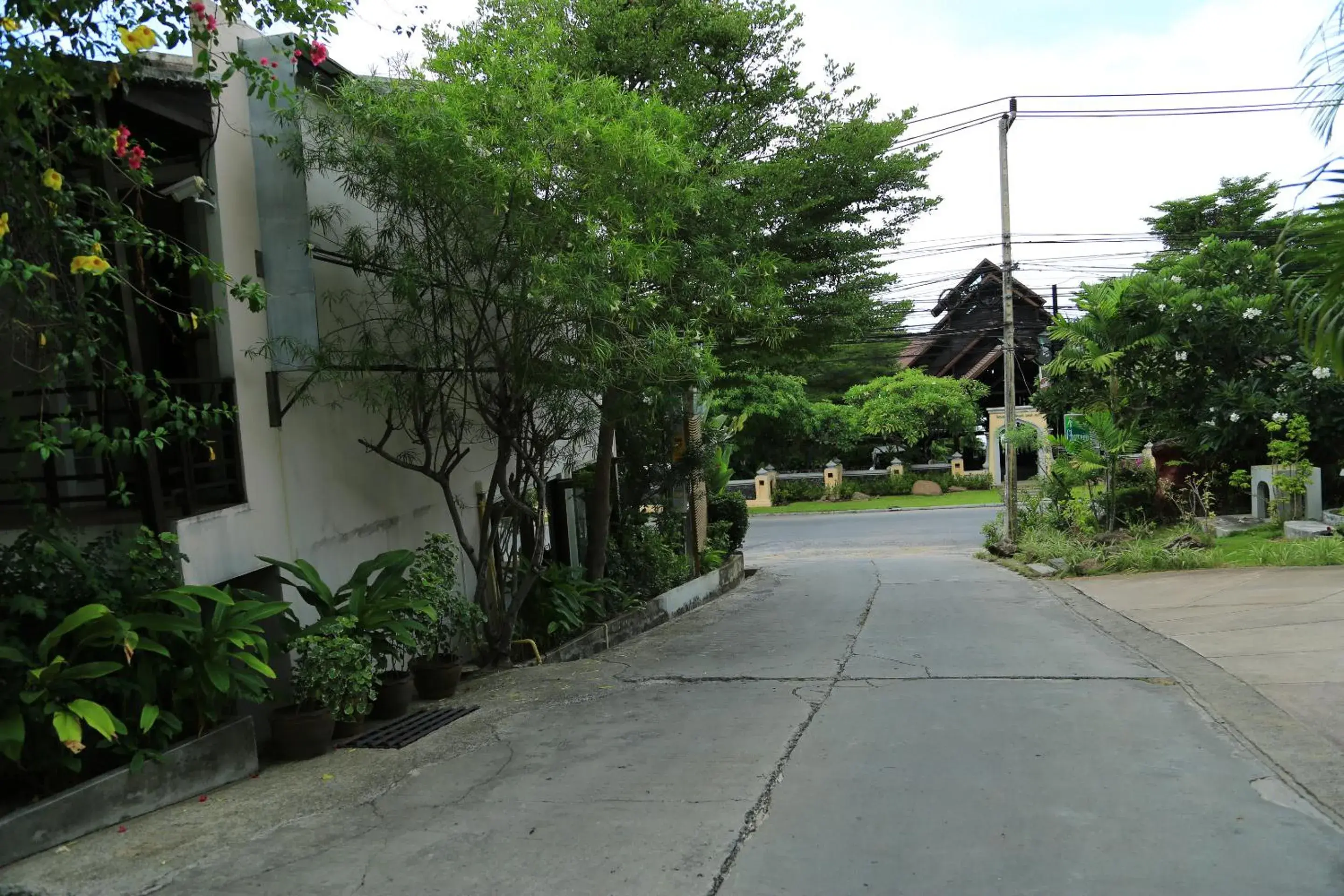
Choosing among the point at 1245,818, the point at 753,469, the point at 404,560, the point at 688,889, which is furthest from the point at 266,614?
the point at 753,469

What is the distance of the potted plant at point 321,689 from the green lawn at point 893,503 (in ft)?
92.7

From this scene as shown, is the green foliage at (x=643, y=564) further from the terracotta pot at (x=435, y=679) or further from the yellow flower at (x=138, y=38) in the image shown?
the yellow flower at (x=138, y=38)

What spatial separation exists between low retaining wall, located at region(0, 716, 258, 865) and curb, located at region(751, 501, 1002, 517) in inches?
1087

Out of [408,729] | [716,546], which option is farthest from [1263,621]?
[716,546]

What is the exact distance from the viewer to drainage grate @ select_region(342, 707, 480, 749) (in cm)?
623

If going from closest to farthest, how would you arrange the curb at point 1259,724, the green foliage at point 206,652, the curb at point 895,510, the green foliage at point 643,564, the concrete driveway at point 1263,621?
the curb at point 1259,724 < the green foliage at point 206,652 < the concrete driveway at point 1263,621 < the green foliage at point 643,564 < the curb at point 895,510

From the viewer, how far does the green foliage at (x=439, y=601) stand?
23.5ft

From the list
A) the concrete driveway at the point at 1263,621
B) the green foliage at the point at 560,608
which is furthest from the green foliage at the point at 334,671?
the concrete driveway at the point at 1263,621

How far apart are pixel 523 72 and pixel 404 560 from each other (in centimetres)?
372

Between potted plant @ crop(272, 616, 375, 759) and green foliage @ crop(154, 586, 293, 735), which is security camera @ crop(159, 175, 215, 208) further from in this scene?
potted plant @ crop(272, 616, 375, 759)

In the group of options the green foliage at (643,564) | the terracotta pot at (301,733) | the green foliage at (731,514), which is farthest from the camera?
the green foliage at (731,514)

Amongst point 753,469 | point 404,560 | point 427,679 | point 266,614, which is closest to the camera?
point 266,614

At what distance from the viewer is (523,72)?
23.8 feet

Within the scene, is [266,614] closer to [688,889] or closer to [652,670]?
[688,889]
